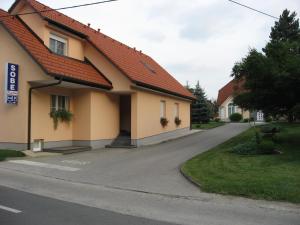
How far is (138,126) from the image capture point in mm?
21188

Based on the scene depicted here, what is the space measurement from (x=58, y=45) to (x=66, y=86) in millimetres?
2226

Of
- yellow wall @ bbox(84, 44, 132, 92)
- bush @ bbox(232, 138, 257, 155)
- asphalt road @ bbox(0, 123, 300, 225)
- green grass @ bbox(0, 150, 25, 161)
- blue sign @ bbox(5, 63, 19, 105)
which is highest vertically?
yellow wall @ bbox(84, 44, 132, 92)

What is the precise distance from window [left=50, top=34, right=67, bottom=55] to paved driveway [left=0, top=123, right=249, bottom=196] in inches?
210

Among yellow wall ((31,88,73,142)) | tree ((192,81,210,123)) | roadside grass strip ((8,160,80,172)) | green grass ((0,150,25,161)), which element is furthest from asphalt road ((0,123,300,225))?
tree ((192,81,210,123))

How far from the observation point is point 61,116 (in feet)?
62.3

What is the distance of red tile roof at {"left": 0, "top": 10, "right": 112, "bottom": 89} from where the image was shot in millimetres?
16859

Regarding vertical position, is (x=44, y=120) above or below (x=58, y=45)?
below

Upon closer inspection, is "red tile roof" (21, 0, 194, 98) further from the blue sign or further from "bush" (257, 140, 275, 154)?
"bush" (257, 140, 275, 154)

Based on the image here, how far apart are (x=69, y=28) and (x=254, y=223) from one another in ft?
49.7

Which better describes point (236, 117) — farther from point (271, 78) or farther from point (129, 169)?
point (129, 169)

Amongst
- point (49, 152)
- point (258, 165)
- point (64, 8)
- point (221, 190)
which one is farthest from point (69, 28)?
point (221, 190)

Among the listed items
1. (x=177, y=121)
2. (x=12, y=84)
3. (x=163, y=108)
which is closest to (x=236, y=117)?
(x=177, y=121)

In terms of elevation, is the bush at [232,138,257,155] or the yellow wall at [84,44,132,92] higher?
the yellow wall at [84,44,132,92]

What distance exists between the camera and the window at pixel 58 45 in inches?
758
